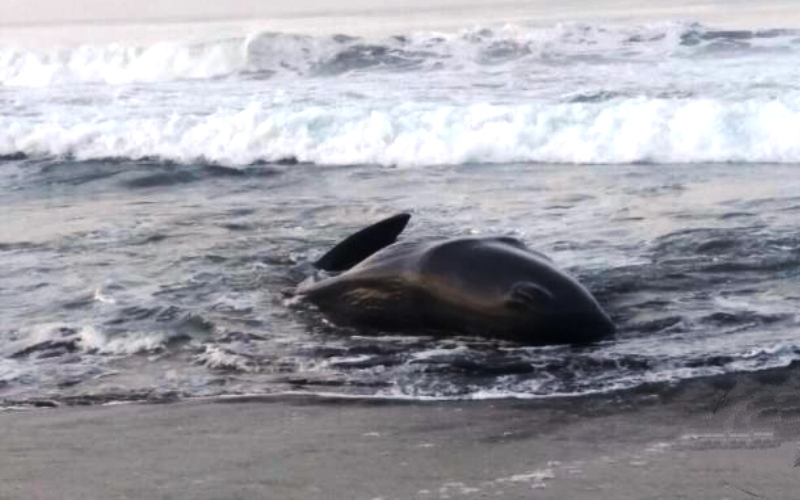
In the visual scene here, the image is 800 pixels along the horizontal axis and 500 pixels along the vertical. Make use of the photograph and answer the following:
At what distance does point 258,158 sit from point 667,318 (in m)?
10.5

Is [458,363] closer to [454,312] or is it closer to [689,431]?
[454,312]

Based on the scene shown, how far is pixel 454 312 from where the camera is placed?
24.5 ft

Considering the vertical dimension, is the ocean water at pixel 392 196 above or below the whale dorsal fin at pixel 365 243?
below

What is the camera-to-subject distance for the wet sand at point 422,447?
5.15m

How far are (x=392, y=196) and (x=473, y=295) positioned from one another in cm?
633

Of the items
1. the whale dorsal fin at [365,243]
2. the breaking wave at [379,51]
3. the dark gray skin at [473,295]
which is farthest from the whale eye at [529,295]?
the breaking wave at [379,51]

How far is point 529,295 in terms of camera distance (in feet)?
23.5

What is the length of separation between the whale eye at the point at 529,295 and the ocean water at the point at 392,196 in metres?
0.22

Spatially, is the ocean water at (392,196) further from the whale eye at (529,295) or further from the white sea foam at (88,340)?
the whale eye at (529,295)

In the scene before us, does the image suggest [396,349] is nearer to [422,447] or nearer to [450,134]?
[422,447]

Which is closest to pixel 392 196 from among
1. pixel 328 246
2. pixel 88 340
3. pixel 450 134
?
pixel 328 246

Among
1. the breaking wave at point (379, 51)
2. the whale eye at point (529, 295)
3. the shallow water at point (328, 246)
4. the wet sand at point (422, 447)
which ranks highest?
the whale eye at point (529, 295)

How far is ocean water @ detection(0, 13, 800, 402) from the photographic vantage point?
719 cm

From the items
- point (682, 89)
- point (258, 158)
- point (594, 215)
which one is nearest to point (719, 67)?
point (682, 89)
